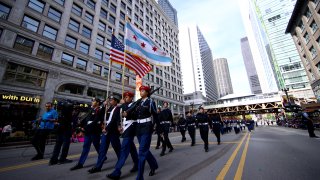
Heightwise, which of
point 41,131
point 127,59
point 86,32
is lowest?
point 41,131

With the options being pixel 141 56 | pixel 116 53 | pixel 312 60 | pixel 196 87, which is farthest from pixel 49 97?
pixel 196 87

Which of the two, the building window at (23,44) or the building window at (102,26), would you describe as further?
the building window at (102,26)

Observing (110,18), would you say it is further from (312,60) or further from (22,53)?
(312,60)

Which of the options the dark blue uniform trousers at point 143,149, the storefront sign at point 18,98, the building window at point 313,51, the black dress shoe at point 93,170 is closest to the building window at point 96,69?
the storefront sign at point 18,98

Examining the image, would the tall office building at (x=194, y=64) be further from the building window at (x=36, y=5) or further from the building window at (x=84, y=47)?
the building window at (x=36, y=5)

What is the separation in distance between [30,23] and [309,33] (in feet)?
136

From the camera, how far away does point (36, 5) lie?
1909 centimetres

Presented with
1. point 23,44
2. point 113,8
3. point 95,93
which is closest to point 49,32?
point 23,44

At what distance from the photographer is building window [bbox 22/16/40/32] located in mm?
17547

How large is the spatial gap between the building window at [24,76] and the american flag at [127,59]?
13413mm

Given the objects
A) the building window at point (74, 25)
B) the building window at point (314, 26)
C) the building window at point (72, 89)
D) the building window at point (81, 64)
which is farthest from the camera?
the building window at point (314, 26)

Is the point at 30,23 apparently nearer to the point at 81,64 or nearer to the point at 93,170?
the point at 81,64

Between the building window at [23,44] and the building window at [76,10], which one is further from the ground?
the building window at [76,10]

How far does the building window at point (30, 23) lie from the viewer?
17547mm
